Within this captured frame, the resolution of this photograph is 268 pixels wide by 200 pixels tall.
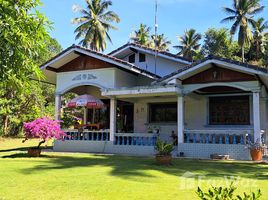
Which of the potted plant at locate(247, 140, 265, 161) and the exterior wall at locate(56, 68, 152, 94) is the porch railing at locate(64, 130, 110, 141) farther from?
the potted plant at locate(247, 140, 265, 161)

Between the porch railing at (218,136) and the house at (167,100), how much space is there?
0.13ft

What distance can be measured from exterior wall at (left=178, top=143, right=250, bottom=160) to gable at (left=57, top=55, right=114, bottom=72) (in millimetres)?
5718

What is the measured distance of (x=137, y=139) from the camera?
1577cm

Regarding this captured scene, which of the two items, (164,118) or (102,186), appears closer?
(102,186)

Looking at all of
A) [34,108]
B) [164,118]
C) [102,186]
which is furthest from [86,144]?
[34,108]

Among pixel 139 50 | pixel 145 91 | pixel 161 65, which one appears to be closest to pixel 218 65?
→ pixel 145 91

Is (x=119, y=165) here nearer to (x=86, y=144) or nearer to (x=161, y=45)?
(x=86, y=144)

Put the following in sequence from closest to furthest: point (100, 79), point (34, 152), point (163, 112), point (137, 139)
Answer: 1. point (34, 152)
2. point (137, 139)
3. point (100, 79)
4. point (163, 112)

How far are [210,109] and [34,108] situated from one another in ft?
60.5

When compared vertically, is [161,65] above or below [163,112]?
above

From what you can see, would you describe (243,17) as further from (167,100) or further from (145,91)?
(145,91)

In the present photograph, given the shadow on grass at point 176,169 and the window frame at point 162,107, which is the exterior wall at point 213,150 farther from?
the window frame at point 162,107

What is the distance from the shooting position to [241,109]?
16.0 metres

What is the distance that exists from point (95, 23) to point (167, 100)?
21.2 m
